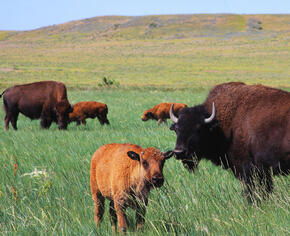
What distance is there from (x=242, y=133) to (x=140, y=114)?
41.0ft

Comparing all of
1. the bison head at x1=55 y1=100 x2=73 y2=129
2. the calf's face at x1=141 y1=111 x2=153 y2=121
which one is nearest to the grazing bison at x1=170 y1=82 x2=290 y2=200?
the bison head at x1=55 y1=100 x2=73 y2=129

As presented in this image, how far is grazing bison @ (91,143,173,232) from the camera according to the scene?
13.5ft

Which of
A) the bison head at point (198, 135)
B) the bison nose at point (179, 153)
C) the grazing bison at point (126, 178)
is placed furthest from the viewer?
the bison head at point (198, 135)

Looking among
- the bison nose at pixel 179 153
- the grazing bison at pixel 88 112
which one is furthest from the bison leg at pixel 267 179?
the grazing bison at pixel 88 112

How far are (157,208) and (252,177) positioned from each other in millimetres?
1892

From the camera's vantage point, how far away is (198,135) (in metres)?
6.24

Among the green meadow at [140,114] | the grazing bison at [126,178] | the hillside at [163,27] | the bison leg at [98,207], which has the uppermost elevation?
the grazing bison at [126,178]

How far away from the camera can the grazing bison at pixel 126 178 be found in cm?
411

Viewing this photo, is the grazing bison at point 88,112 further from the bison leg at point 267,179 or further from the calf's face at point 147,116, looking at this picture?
the bison leg at point 267,179

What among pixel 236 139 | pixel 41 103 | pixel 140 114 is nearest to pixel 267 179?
pixel 236 139

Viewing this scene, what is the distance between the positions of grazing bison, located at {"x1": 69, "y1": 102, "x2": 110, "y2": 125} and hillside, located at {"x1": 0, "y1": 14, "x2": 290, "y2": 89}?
2189cm

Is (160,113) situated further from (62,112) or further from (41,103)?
(41,103)

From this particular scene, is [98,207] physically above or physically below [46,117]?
above

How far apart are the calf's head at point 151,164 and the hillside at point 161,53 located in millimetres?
33340
